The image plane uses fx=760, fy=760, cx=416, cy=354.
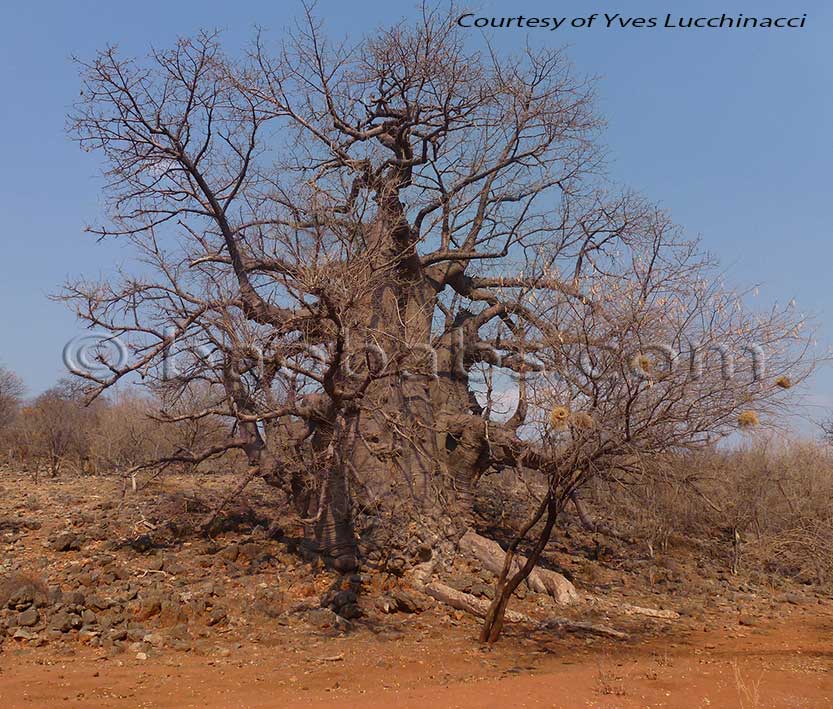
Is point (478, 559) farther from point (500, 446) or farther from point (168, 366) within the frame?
point (168, 366)

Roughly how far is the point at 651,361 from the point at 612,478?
1251 mm

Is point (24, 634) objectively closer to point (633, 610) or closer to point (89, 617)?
point (89, 617)

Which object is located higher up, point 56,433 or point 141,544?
point 56,433

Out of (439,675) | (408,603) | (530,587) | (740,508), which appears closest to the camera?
(439,675)

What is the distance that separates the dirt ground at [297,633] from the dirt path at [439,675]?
0.02 m

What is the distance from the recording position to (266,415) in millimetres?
7160

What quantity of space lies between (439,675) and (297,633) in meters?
1.74

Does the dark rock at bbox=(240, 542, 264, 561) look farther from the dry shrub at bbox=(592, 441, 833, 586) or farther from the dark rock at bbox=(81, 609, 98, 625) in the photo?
the dry shrub at bbox=(592, 441, 833, 586)

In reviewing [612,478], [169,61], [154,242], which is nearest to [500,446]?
[612,478]

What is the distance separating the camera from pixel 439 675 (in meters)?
5.82

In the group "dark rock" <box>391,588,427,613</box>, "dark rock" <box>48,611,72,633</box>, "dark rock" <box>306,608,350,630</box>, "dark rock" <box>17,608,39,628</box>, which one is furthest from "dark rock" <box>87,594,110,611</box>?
"dark rock" <box>391,588,427,613</box>

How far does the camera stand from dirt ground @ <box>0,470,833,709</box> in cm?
531

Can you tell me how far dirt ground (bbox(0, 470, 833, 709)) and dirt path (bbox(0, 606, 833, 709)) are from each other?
21mm

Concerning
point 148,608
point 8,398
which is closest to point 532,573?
point 148,608
